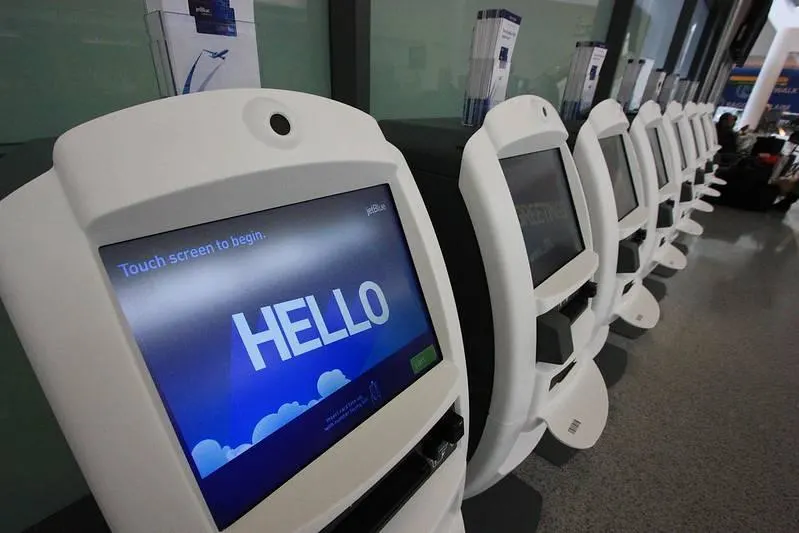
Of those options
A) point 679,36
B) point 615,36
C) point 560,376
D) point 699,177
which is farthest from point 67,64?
point 679,36

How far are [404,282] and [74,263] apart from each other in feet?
1.46

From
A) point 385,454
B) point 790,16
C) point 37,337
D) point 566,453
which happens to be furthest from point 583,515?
point 790,16

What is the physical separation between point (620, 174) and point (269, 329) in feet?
5.42

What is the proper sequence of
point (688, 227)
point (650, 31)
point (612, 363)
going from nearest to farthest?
1. point (612, 363)
2. point (688, 227)
3. point (650, 31)

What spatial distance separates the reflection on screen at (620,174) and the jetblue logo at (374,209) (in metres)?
1.28

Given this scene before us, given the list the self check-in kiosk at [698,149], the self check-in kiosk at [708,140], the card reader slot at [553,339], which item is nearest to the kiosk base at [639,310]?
the card reader slot at [553,339]

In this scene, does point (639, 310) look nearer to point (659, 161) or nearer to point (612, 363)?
point (612, 363)

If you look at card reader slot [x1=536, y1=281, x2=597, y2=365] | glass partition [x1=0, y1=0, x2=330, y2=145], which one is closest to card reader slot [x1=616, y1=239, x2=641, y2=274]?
card reader slot [x1=536, y1=281, x2=597, y2=365]

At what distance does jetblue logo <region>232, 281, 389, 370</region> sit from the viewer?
495mm

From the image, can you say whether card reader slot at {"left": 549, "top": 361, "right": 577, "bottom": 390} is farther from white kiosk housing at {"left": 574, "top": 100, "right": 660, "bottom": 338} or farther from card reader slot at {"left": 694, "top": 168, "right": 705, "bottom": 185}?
card reader slot at {"left": 694, "top": 168, "right": 705, "bottom": 185}

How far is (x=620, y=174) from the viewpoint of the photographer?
66.1 inches

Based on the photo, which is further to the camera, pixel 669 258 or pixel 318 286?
pixel 669 258

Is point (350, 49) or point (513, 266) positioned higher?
point (350, 49)

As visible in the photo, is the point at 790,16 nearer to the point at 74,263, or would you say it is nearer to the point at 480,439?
the point at 480,439
